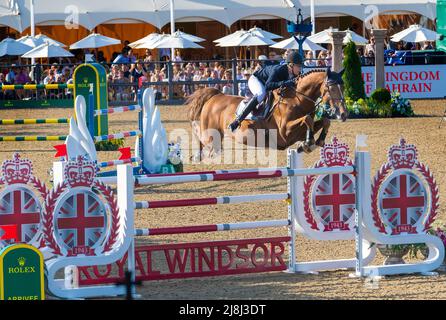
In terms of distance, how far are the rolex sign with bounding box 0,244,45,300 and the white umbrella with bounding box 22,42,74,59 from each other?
26262 mm

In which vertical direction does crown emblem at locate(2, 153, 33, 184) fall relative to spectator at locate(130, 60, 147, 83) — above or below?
below

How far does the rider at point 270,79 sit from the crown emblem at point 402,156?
19.4ft

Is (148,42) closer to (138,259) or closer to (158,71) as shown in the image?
(158,71)

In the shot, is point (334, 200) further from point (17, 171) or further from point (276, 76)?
point (276, 76)

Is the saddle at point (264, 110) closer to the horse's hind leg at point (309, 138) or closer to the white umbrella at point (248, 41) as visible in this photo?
the horse's hind leg at point (309, 138)

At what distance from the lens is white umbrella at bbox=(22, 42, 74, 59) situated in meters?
33.6

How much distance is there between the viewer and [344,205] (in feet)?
30.6

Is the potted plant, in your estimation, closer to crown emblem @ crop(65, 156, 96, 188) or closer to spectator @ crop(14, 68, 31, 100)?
crown emblem @ crop(65, 156, 96, 188)

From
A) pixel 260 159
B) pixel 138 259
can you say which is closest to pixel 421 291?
pixel 138 259

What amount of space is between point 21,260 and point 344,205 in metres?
2.93

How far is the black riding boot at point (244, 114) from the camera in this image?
15.6 m

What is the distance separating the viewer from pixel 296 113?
1516cm

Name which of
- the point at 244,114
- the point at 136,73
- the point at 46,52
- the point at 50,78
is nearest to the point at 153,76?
the point at 136,73

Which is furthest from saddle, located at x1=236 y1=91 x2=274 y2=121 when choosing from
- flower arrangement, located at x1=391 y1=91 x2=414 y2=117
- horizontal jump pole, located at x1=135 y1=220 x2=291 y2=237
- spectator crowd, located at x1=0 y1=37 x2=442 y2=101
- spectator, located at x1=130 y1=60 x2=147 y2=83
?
spectator, located at x1=130 y1=60 x2=147 y2=83
